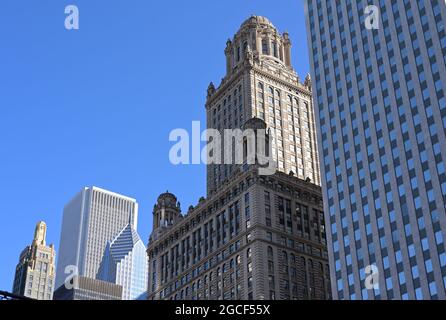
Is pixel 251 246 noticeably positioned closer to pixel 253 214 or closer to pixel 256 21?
pixel 253 214

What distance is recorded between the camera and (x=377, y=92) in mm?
121125

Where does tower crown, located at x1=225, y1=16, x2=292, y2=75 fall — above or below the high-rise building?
above

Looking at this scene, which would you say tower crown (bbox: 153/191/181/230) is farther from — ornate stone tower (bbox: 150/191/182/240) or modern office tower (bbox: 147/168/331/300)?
modern office tower (bbox: 147/168/331/300)

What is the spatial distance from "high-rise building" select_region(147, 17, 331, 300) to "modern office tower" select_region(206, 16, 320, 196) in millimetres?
251

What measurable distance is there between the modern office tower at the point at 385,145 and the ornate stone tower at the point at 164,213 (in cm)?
5247

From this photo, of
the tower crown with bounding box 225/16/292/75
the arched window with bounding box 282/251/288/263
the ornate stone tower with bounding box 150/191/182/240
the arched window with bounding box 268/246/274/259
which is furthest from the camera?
the tower crown with bounding box 225/16/292/75

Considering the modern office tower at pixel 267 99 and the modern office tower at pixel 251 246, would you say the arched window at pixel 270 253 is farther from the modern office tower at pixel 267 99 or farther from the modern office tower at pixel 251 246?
the modern office tower at pixel 267 99

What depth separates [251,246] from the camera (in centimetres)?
13425

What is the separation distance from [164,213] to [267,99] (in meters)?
34.8

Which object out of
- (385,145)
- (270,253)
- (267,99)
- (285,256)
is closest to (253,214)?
(270,253)

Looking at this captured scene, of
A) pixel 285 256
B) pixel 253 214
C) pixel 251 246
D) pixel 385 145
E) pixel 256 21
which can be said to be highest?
pixel 256 21

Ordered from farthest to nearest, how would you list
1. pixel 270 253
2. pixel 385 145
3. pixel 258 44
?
pixel 258 44 < pixel 270 253 < pixel 385 145

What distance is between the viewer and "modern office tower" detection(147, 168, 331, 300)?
13312 cm

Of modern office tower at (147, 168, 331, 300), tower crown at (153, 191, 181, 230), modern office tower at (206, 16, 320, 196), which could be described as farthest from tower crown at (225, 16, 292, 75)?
modern office tower at (147, 168, 331, 300)
